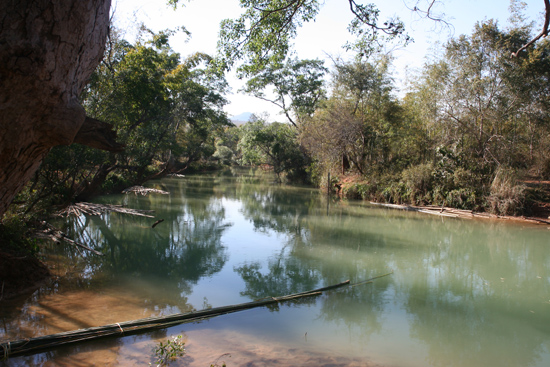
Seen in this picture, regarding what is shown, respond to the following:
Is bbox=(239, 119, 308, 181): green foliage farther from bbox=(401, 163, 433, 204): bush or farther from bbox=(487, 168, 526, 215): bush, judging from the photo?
bbox=(487, 168, 526, 215): bush

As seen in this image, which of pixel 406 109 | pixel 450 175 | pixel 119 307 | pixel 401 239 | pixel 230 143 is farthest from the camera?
pixel 230 143

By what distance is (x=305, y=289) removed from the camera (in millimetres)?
5996

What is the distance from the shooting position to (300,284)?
626 centimetres

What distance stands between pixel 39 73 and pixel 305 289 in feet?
16.9

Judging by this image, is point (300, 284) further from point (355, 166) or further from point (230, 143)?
point (230, 143)

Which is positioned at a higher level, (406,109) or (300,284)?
(406,109)

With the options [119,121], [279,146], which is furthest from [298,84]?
[119,121]

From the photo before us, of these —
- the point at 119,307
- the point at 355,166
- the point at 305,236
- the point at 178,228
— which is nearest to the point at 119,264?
the point at 119,307

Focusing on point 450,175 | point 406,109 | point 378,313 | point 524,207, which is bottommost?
point 378,313

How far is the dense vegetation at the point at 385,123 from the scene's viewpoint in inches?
390

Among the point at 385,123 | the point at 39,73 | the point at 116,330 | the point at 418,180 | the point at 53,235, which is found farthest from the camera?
the point at 385,123

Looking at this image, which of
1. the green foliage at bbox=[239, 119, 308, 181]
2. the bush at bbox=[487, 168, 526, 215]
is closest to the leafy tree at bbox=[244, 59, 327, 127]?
the green foliage at bbox=[239, 119, 308, 181]

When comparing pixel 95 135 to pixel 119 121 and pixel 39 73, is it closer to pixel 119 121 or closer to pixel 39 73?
pixel 39 73

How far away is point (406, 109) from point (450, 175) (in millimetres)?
5175
